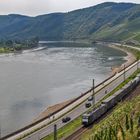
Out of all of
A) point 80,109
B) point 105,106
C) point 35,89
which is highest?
point 105,106

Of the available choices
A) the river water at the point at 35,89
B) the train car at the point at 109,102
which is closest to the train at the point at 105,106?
the train car at the point at 109,102

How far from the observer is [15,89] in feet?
467

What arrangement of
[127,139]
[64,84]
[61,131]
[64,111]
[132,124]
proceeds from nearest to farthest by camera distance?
[127,139]
[132,124]
[61,131]
[64,111]
[64,84]

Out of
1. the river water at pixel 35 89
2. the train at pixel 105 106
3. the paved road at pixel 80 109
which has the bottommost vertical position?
the river water at pixel 35 89

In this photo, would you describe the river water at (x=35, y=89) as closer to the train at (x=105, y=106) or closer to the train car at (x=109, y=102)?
the train at (x=105, y=106)

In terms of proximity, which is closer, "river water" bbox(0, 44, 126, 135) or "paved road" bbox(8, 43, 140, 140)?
"paved road" bbox(8, 43, 140, 140)

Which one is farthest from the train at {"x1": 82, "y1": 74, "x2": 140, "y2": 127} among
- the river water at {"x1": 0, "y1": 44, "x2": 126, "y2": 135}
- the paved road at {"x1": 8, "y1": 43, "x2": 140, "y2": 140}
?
the river water at {"x1": 0, "y1": 44, "x2": 126, "y2": 135}

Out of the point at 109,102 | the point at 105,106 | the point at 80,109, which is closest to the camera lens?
the point at 105,106

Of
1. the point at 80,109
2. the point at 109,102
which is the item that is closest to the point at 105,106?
the point at 109,102

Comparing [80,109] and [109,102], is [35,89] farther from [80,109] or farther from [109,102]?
[109,102]

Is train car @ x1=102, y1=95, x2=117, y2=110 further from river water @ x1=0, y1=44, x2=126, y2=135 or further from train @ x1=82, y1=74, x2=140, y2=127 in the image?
river water @ x1=0, y1=44, x2=126, y2=135

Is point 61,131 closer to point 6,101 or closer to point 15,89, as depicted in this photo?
point 6,101

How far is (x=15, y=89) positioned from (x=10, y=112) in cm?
3594

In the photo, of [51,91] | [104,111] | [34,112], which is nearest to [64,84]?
[51,91]
